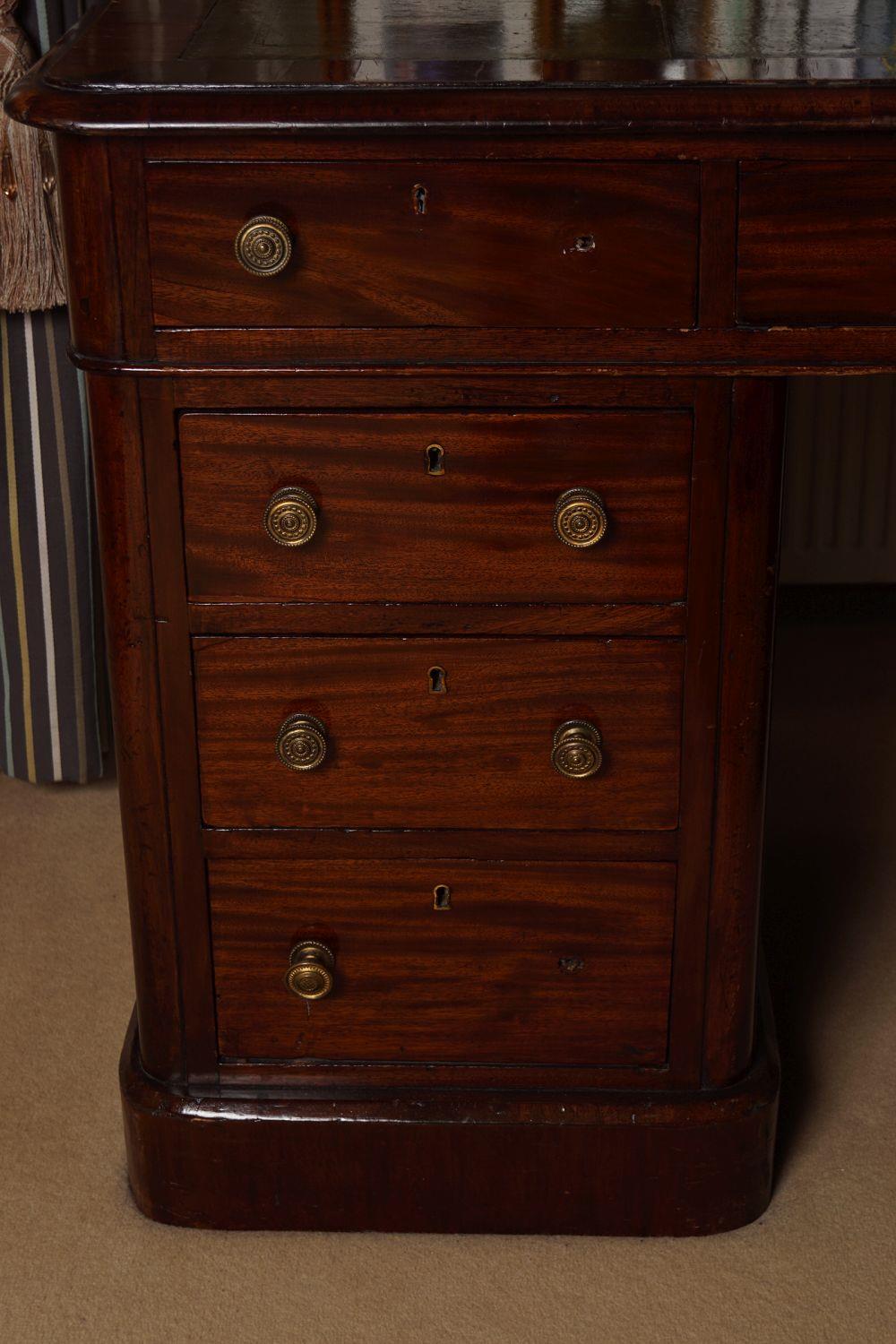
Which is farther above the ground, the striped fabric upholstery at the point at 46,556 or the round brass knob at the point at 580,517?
the round brass knob at the point at 580,517

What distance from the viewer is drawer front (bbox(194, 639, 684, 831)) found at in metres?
1.51

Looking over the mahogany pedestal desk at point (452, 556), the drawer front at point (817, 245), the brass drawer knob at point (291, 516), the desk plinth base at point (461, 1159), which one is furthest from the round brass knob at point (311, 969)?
the drawer front at point (817, 245)

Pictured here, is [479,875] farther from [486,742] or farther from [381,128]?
[381,128]

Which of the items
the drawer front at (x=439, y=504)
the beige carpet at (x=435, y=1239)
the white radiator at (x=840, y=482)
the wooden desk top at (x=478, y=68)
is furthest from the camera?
the white radiator at (x=840, y=482)

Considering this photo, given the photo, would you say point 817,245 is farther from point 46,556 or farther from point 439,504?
point 46,556

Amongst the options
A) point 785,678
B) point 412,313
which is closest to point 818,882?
point 785,678

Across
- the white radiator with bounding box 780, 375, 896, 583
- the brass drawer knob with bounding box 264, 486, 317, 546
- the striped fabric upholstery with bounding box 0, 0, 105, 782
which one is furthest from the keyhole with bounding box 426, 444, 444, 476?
the white radiator with bounding box 780, 375, 896, 583

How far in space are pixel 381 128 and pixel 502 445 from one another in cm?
27

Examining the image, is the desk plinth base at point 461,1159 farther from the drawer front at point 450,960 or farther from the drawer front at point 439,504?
the drawer front at point 439,504

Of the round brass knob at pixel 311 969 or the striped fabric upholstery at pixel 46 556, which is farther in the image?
the striped fabric upholstery at pixel 46 556

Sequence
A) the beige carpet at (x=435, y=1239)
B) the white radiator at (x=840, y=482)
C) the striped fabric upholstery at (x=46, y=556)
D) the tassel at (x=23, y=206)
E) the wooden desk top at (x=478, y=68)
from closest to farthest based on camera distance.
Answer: the wooden desk top at (x=478, y=68) < the beige carpet at (x=435, y=1239) < the tassel at (x=23, y=206) < the striped fabric upholstery at (x=46, y=556) < the white radiator at (x=840, y=482)

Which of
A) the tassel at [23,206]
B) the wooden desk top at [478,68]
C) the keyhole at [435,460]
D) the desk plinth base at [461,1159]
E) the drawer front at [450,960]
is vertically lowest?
the desk plinth base at [461,1159]

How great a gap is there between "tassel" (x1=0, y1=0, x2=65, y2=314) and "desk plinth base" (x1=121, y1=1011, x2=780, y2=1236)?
0.94m

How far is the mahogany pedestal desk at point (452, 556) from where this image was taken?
1.33 m
